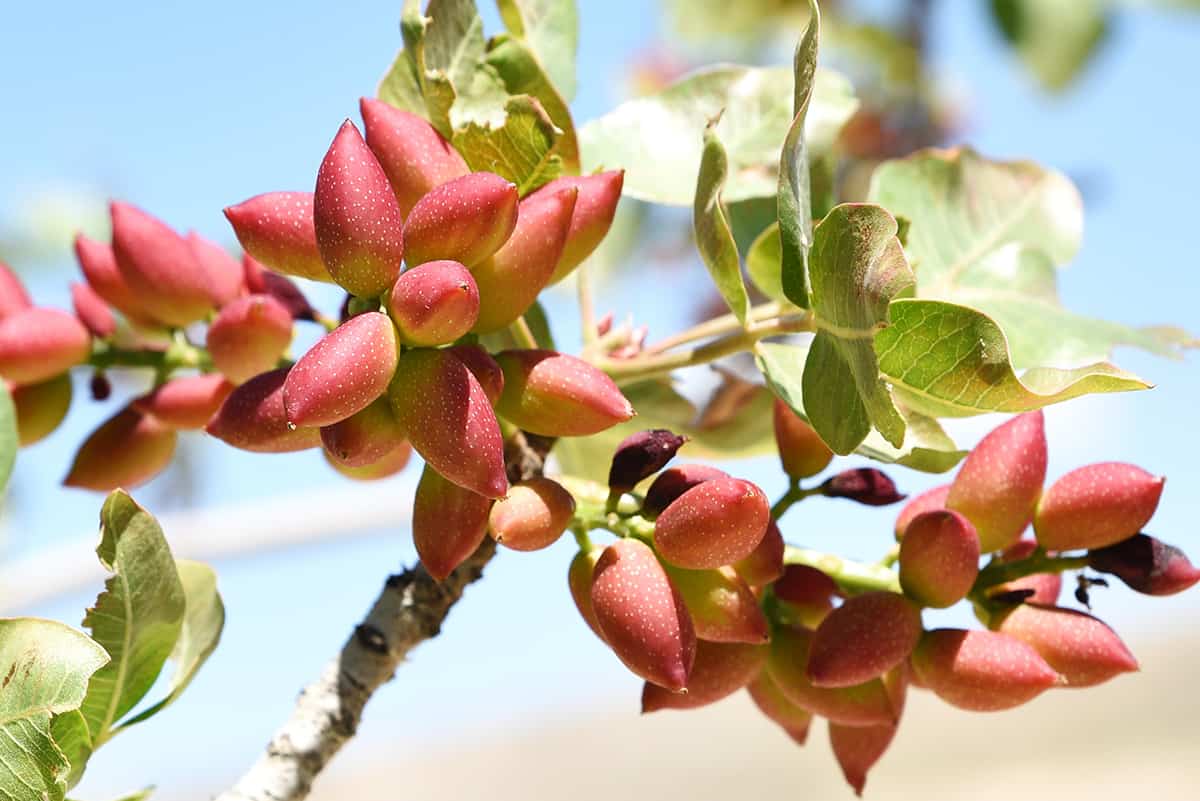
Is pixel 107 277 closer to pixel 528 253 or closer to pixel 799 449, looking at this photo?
pixel 528 253

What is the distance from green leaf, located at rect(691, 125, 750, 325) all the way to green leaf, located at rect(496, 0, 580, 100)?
224mm

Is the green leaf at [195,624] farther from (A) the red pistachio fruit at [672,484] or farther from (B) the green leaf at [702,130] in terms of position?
(B) the green leaf at [702,130]

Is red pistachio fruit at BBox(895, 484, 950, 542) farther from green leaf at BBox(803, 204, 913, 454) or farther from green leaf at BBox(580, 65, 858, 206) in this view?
green leaf at BBox(580, 65, 858, 206)

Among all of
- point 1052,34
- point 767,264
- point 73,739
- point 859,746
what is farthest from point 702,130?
point 1052,34

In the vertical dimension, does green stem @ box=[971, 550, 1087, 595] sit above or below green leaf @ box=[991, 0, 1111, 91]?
above

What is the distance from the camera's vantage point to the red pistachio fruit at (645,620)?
61 cm

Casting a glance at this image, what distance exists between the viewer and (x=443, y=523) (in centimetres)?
62

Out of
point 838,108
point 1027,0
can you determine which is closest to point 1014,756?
point 1027,0

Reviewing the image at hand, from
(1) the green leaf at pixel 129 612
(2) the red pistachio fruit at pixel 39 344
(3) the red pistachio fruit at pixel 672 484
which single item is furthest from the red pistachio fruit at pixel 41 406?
(3) the red pistachio fruit at pixel 672 484

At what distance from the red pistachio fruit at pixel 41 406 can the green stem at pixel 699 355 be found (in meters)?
0.38

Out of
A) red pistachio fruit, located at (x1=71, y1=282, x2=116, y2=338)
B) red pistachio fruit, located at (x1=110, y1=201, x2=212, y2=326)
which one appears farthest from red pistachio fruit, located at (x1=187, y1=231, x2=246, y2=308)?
red pistachio fruit, located at (x1=71, y1=282, x2=116, y2=338)

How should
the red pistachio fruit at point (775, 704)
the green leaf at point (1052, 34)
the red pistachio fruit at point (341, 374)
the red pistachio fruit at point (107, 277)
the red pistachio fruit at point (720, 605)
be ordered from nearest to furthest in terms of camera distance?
the red pistachio fruit at point (341, 374)
the red pistachio fruit at point (720, 605)
the red pistachio fruit at point (775, 704)
the red pistachio fruit at point (107, 277)
the green leaf at point (1052, 34)

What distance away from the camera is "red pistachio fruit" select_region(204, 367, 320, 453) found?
61 cm

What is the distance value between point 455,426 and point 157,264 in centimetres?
35
